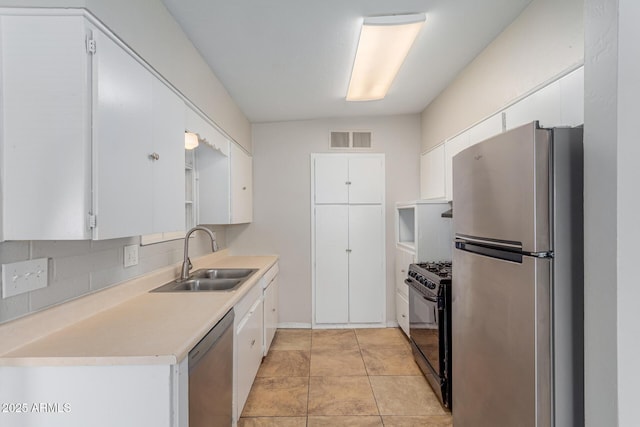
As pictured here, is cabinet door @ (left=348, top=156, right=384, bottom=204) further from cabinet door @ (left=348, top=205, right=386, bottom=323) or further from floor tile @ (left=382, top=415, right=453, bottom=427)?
floor tile @ (left=382, top=415, right=453, bottom=427)

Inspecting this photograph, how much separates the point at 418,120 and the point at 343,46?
2037 millimetres

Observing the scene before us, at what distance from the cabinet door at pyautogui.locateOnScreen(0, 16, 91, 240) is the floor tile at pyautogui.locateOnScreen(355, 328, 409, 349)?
3051 mm

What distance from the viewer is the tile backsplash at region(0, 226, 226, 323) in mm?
1191

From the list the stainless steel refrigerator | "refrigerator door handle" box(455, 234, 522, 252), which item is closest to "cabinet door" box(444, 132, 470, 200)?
"refrigerator door handle" box(455, 234, 522, 252)

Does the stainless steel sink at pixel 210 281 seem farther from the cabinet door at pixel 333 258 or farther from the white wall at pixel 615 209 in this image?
the white wall at pixel 615 209

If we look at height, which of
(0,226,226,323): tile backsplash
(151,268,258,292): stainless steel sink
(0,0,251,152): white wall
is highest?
(0,0,251,152): white wall

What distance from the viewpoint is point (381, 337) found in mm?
3705

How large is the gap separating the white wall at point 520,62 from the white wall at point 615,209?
749mm

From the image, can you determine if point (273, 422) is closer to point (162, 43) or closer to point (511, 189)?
point (511, 189)

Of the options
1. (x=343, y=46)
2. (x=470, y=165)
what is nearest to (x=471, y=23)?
(x=343, y=46)

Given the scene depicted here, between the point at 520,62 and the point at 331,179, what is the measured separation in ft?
7.69

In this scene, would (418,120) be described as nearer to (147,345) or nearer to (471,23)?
(471,23)

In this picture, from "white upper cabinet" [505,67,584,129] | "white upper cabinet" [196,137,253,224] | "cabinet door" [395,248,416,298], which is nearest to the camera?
"white upper cabinet" [505,67,584,129]

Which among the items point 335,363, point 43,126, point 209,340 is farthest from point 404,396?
point 43,126
